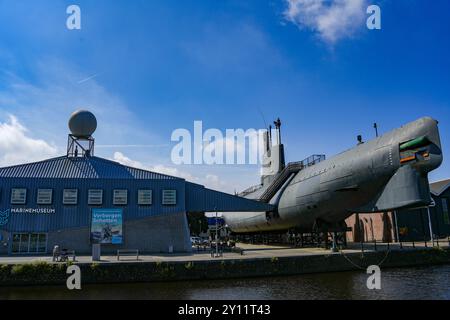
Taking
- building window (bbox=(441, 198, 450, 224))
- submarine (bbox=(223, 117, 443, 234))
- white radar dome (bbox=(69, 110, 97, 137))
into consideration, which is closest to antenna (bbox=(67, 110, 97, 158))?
white radar dome (bbox=(69, 110, 97, 137))

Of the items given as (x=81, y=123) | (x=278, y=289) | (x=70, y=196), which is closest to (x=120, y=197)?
(x=70, y=196)

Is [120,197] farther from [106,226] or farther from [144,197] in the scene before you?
[106,226]

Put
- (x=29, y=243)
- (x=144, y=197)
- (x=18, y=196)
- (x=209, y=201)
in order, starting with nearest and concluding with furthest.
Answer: (x=29, y=243)
(x=18, y=196)
(x=144, y=197)
(x=209, y=201)

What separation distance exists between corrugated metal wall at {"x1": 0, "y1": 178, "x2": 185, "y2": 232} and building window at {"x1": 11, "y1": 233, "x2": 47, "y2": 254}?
0.63 m

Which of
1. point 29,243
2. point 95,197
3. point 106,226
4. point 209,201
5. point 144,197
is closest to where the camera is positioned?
point 29,243

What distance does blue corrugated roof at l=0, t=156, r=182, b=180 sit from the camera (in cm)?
3712

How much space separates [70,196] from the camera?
36.4 metres

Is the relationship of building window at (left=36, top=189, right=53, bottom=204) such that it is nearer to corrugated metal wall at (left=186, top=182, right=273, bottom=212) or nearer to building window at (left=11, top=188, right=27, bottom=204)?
building window at (left=11, top=188, right=27, bottom=204)

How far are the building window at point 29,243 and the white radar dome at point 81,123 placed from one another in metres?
11.8

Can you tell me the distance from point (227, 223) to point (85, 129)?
37006mm

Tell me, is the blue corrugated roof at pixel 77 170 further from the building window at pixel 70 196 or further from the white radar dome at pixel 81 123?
the white radar dome at pixel 81 123

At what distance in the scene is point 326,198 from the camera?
3372cm

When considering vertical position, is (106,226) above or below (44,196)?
below

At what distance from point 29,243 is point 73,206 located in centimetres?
516
